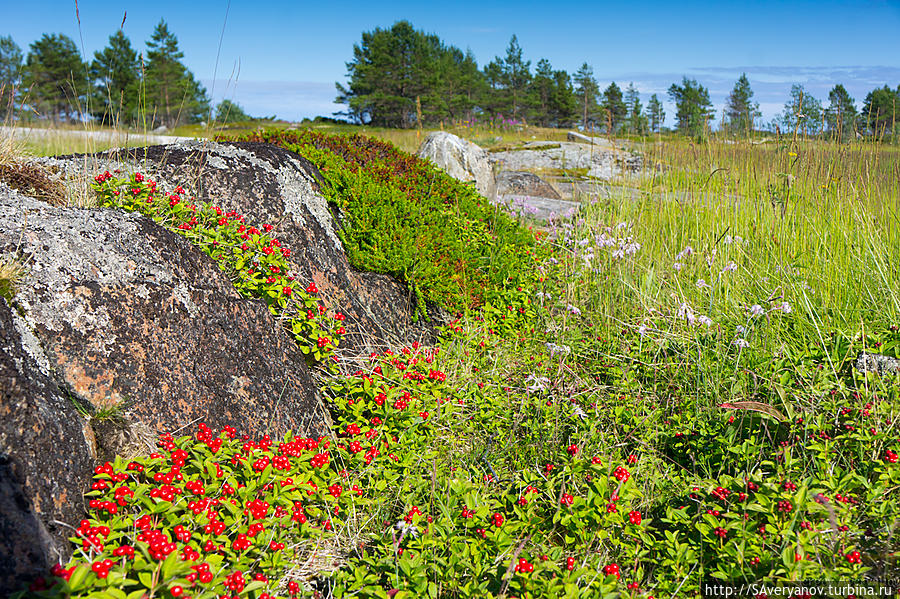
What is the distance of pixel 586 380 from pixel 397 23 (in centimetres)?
4288

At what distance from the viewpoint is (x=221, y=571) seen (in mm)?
1782

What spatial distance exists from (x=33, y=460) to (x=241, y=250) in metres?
1.57

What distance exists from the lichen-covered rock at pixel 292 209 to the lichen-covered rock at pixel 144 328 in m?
0.73

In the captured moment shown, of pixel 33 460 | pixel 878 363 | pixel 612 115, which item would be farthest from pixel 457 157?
pixel 33 460

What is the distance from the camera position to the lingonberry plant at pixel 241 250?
3016mm

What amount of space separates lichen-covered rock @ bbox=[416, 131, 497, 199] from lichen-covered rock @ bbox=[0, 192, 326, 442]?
233 inches

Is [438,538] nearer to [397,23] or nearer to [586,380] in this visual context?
[586,380]

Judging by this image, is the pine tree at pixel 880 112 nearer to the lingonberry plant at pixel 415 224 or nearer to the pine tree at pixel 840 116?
the pine tree at pixel 840 116

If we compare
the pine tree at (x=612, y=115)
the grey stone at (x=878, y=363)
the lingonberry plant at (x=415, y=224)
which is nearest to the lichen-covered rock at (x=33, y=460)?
the lingonberry plant at (x=415, y=224)

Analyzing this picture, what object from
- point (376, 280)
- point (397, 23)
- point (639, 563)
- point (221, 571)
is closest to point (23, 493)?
point (221, 571)

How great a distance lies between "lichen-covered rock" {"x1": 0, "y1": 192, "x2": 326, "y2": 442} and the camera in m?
2.16

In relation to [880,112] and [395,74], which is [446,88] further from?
[880,112]

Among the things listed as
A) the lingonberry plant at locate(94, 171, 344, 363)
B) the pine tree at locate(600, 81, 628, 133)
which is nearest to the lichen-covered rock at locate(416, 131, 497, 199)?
the pine tree at locate(600, 81, 628, 133)

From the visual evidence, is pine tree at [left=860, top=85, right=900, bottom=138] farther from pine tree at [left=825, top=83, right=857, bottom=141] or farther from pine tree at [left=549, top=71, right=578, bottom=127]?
pine tree at [left=549, top=71, right=578, bottom=127]
